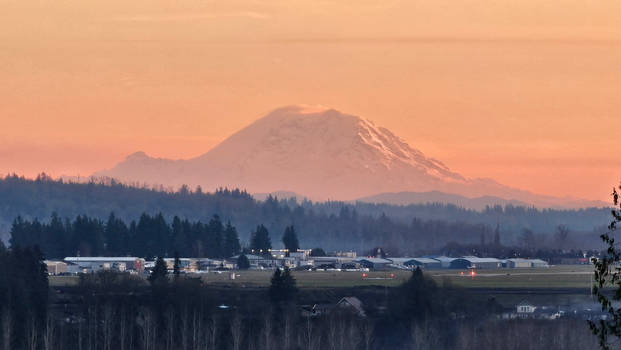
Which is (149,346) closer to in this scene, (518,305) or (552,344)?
(552,344)

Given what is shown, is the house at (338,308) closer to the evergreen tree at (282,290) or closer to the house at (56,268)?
the evergreen tree at (282,290)

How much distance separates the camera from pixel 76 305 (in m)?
105

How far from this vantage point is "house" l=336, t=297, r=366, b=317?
107 m

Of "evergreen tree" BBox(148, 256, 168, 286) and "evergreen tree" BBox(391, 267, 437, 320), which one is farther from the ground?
"evergreen tree" BBox(148, 256, 168, 286)

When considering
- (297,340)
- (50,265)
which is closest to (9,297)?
(297,340)

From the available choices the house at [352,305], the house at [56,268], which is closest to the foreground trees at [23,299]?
the house at [352,305]

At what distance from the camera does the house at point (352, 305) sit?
10659 centimetres

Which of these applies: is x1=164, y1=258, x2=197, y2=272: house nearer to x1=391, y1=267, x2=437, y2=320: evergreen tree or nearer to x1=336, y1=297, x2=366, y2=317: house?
x1=336, y1=297, x2=366, y2=317: house

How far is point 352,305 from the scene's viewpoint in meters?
111

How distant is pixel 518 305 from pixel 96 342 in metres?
42.2

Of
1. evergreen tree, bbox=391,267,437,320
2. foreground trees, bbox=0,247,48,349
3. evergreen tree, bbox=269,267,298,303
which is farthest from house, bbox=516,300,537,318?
foreground trees, bbox=0,247,48,349

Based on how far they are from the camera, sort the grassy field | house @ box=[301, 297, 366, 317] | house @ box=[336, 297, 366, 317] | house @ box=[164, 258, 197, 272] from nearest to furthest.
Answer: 1. house @ box=[301, 297, 366, 317]
2. house @ box=[336, 297, 366, 317]
3. the grassy field
4. house @ box=[164, 258, 197, 272]

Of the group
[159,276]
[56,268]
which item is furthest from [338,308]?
[56,268]

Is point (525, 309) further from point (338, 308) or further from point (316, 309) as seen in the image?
point (316, 309)
